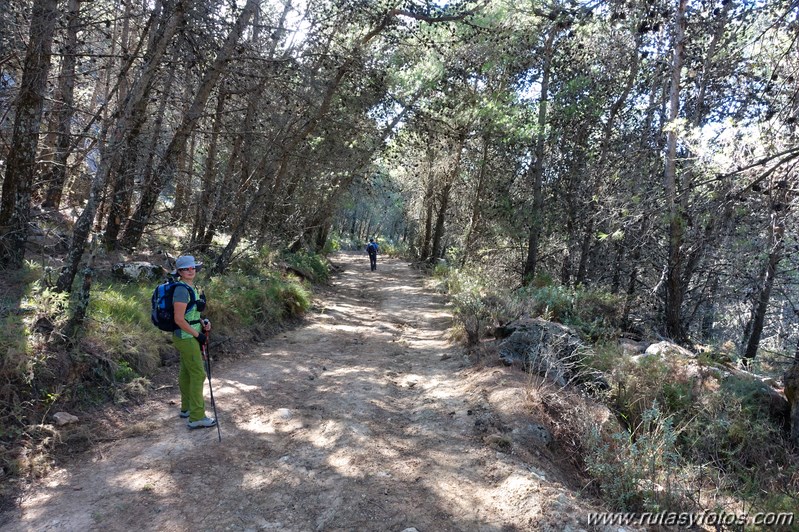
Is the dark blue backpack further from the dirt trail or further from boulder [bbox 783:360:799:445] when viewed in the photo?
boulder [bbox 783:360:799:445]

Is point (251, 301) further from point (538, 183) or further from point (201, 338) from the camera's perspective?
point (538, 183)

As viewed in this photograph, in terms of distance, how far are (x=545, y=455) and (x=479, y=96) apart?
13490 millimetres

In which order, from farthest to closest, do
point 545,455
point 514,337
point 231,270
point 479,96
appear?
point 479,96 < point 231,270 < point 514,337 < point 545,455

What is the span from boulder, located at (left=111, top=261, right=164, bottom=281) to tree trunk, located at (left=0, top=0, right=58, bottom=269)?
1.46 meters

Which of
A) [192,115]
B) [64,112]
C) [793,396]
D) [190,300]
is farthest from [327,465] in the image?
[64,112]

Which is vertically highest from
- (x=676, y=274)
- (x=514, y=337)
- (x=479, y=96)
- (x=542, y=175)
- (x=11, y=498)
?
(x=479, y=96)

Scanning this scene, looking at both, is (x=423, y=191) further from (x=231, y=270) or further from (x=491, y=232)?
(x=231, y=270)

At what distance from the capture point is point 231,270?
1189 cm

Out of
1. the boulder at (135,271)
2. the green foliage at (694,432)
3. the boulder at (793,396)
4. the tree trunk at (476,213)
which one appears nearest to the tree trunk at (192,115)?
the boulder at (135,271)

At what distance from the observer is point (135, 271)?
28.3 feet

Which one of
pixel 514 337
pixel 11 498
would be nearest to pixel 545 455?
pixel 514 337

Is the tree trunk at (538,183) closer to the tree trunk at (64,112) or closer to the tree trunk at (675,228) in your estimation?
the tree trunk at (675,228)

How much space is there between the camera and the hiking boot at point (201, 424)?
496cm

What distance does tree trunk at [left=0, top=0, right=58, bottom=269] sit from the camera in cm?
696
